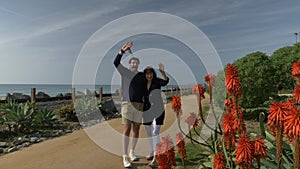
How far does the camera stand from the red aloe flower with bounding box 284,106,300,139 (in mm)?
1235

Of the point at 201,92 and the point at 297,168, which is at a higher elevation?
the point at 201,92

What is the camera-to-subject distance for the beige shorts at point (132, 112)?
476 centimetres

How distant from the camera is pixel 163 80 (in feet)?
15.6

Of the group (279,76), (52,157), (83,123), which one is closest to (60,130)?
(83,123)

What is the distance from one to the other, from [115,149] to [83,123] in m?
4.22

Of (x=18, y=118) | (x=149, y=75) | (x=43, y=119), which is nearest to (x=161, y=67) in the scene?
(x=149, y=75)

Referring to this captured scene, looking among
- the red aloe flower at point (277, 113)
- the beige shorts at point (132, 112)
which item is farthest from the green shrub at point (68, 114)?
the red aloe flower at point (277, 113)

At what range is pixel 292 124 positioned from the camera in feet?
4.19

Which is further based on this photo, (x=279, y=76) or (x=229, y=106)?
(x=279, y=76)

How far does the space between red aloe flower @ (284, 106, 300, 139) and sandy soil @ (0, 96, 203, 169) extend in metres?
3.28

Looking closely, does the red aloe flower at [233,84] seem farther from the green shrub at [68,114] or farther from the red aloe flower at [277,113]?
the green shrub at [68,114]

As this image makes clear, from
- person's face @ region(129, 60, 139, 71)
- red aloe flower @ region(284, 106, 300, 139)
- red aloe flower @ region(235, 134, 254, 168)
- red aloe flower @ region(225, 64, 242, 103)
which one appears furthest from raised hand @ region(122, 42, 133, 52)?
red aloe flower @ region(284, 106, 300, 139)

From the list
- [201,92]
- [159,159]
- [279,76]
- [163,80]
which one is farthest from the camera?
[279,76]

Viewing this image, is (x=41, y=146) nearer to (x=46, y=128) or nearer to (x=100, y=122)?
(x=46, y=128)
